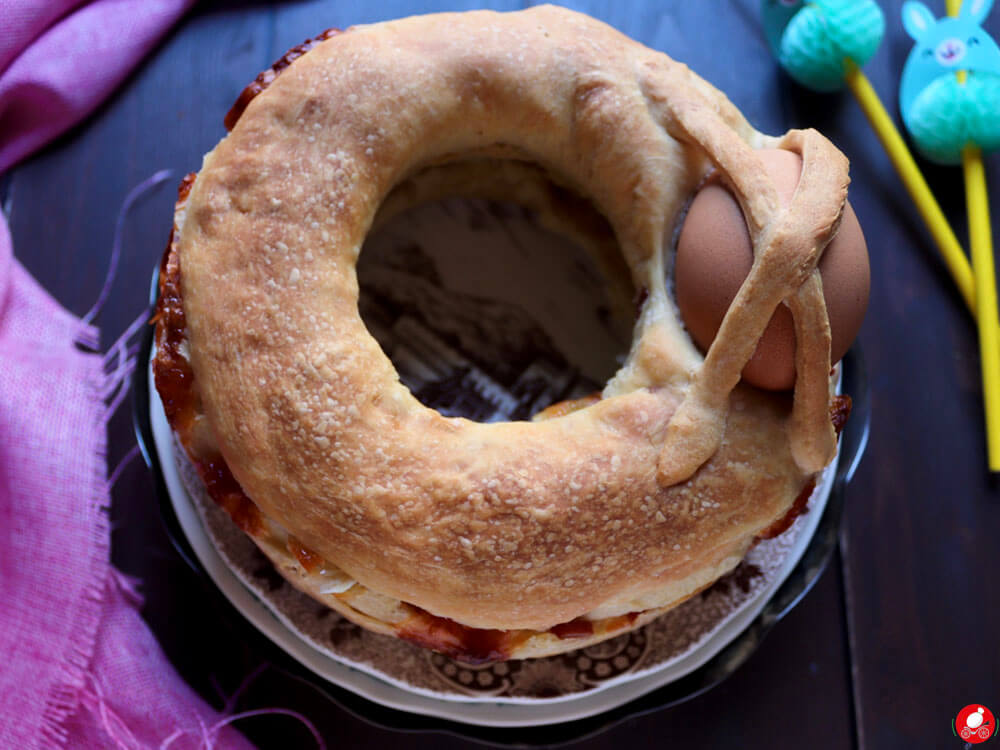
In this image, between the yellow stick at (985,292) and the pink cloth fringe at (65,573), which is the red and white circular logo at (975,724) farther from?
the pink cloth fringe at (65,573)

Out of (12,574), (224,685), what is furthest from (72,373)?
(224,685)

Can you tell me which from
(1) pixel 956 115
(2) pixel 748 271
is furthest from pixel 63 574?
(1) pixel 956 115

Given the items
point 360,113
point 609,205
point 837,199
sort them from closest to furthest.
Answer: point 837,199
point 360,113
point 609,205

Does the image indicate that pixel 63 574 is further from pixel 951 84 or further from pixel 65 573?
pixel 951 84

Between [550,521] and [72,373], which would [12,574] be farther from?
[550,521]

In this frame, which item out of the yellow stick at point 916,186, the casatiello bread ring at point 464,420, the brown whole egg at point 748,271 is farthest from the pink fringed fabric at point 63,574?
the yellow stick at point 916,186

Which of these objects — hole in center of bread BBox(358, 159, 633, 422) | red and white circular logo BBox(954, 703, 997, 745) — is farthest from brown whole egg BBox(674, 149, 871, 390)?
red and white circular logo BBox(954, 703, 997, 745)
